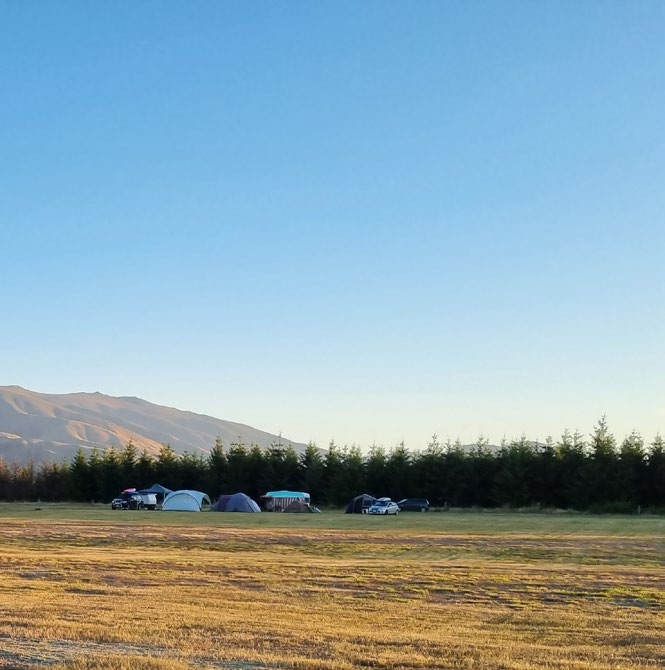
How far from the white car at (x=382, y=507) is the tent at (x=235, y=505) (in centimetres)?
913

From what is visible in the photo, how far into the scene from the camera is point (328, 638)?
11602 millimetres

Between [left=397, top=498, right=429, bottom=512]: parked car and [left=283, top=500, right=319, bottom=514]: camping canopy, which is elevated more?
[left=397, top=498, right=429, bottom=512]: parked car

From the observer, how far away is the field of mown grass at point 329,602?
1030 cm

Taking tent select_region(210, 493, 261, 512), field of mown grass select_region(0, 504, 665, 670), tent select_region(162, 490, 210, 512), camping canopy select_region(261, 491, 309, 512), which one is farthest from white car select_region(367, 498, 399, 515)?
Answer: field of mown grass select_region(0, 504, 665, 670)

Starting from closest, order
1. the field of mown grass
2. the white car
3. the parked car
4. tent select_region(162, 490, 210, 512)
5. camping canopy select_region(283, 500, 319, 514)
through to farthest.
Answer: the field of mown grass < the white car < tent select_region(162, 490, 210, 512) < camping canopy select_region(283, 500, 319, 514) < the parked car

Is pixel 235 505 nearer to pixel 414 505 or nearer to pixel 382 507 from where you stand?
pixel 382 507

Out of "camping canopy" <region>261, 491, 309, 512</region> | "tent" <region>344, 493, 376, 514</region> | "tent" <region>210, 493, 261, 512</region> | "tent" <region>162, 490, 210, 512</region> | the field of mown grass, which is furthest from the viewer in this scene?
"camping canopy" <region>261, 491, 309, 512</region>

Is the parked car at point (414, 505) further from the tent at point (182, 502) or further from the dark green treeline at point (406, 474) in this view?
the tent at point (182, 502)

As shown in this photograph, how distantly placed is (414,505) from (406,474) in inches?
153

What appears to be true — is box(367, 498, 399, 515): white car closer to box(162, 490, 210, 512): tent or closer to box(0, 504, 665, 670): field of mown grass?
box(162, 490, 210, 512): tent

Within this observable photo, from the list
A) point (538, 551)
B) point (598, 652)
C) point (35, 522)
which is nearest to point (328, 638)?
point (598, 652)

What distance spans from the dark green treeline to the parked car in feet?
7.42

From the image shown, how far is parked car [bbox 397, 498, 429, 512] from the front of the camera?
2685 inches

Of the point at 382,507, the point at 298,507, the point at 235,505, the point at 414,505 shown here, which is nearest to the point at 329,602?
the point at 382,507
